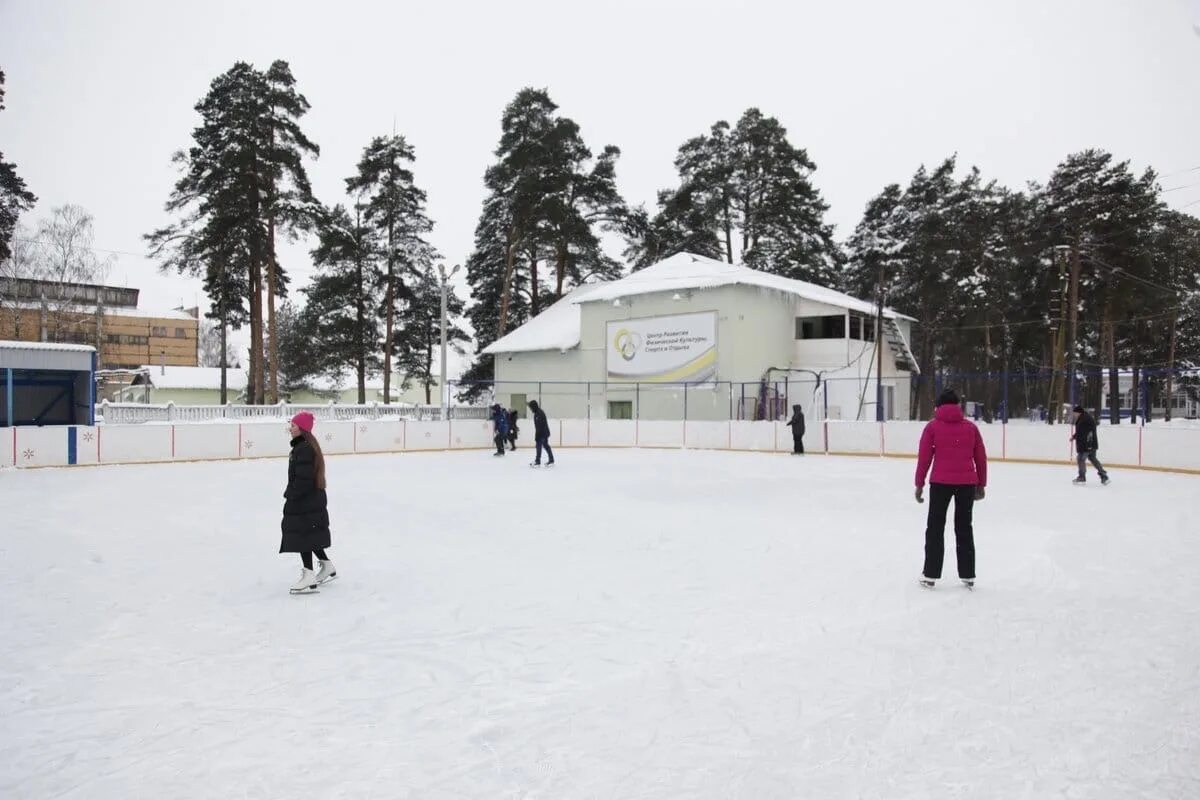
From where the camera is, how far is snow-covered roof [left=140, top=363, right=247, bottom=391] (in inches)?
2405

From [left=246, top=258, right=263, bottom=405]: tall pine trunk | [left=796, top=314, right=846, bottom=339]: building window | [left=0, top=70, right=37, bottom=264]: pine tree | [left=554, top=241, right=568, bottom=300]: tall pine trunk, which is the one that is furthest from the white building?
[left=0, top=70, right=37, bottom=264]: pine tree

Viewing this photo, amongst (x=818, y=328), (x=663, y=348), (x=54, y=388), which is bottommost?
(x=54, y=388)

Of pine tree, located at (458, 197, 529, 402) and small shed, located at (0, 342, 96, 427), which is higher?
pine tree, located at (458, 197, 529, 402)

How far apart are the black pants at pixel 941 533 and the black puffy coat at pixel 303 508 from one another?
4972mm

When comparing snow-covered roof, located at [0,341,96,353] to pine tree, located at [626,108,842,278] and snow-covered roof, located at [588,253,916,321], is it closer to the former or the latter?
snow-covered roof, located at [588,253,916,321]

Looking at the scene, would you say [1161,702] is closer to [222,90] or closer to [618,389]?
[618,389]

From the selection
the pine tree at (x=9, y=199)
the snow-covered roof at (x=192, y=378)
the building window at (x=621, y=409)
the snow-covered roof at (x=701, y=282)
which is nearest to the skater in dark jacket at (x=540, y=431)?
the building window at (x=621, y=409)

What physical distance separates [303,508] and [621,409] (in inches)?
1052

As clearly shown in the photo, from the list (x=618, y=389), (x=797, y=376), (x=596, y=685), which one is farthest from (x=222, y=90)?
(x=596, y=685)

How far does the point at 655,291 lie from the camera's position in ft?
105

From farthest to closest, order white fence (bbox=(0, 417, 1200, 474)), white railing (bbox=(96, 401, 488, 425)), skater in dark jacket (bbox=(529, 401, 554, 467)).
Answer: white railing (bbox=(96, 401, 488, 425)), skater in dark jacket (bbox=(529, 401, 554, 467)), white fence (bbox=(0, 417, 1200, 474))

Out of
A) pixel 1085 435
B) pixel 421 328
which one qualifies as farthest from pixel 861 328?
pixel 421 328

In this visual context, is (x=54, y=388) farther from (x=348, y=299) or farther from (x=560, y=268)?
(x=560, y=268)

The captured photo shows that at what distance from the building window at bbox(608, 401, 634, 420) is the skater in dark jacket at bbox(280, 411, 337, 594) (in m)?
25.6
